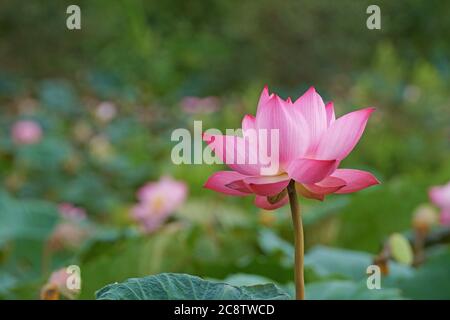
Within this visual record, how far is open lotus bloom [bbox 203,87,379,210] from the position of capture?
316mm

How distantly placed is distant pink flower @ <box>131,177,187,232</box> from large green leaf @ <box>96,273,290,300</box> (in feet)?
1.97

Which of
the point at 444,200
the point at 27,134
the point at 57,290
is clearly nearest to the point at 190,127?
the point at 27,134

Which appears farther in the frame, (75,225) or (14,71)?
(14,71)

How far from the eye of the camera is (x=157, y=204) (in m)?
1.03

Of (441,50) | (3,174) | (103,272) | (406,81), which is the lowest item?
(103,272)

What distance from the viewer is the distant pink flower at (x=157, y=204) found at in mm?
994

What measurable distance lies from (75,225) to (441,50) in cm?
240

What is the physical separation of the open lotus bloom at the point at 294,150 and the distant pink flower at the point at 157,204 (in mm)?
626

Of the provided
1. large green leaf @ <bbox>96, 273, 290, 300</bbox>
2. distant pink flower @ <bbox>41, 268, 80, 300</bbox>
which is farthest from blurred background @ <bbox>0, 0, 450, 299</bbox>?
large green leaf @ <bbox>96, 273, 290, 300</bbox>

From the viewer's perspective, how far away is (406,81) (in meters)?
2.76

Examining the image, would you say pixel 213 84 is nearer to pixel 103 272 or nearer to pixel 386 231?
pixel 386 231

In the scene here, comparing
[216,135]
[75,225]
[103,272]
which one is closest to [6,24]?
[75,225]

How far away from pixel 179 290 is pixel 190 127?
2095mm

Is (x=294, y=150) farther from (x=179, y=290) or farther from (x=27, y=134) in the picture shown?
(x=27, y=134)
